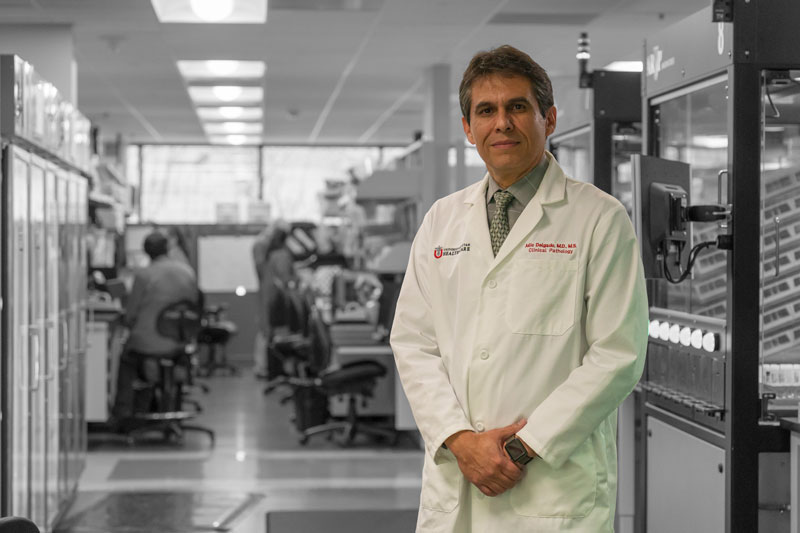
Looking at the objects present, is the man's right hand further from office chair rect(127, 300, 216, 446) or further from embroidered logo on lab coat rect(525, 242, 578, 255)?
office chair rect(127, 300, 216, 446)

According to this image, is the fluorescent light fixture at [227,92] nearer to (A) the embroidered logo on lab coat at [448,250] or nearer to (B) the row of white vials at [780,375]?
(B) the row of white vials at [780,375]

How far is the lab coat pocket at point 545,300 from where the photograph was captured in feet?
7.02

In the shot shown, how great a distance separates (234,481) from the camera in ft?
20.7

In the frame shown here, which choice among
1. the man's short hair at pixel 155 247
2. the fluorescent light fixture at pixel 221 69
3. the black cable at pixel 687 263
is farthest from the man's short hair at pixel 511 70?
the fluorescent light fixture at pixel 221 69

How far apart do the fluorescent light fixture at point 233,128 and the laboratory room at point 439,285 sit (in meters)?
0.13

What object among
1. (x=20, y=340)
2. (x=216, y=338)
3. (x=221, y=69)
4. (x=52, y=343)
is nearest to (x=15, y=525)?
(x=20, y=340)

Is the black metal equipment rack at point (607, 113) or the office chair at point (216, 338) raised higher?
the black metal equipment rack at point (607, 113)

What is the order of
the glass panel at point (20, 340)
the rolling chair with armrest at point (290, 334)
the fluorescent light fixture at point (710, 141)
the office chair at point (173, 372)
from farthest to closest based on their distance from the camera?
the rolling chair with armrest at point (290, 334)
the office chair at point (173, 372)
the glass panel at point (20, 340)
the fluorescent light fixture at point (710, 141)

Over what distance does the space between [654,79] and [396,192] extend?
4.00 m

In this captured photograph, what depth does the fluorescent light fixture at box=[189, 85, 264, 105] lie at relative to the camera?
965 cm

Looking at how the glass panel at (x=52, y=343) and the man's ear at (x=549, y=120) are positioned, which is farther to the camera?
the glass panel at (x=52, y=343)

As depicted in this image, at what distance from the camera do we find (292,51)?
7.93 metres

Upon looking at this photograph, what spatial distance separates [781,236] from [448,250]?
50.2 inches

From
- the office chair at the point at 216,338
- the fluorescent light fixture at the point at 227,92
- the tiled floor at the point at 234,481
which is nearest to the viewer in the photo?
the tiled floor at the point at 234,481
